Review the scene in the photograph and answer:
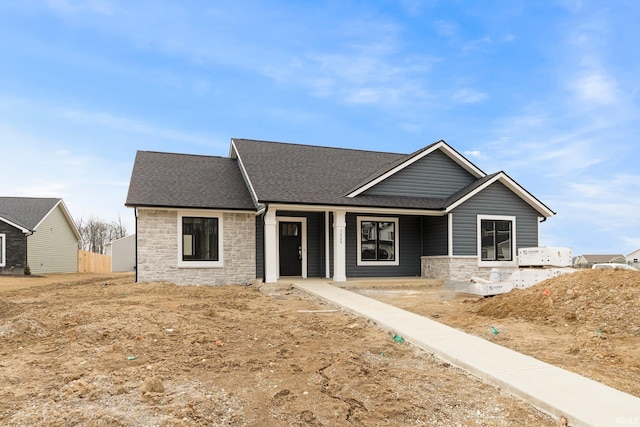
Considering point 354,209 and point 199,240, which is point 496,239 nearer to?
point 354,209

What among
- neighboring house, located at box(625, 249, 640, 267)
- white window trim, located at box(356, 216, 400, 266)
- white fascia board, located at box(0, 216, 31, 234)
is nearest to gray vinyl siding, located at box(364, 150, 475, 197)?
white window trim, located at box(356, 216, 400, 266)

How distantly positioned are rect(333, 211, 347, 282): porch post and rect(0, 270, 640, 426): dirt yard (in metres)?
4.55

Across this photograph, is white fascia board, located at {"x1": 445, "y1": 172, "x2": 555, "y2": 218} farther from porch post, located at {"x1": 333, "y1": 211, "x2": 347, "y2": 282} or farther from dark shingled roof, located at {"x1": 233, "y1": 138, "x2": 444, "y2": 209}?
porch post, located at {"x1": 333, "y1": 211, "x2": 347, "y2": 282}

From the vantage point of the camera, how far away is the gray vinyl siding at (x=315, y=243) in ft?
55.6

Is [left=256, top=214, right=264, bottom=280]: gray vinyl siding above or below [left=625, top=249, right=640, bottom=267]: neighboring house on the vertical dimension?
above

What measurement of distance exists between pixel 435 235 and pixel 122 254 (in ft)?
107

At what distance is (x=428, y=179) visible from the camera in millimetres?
17453

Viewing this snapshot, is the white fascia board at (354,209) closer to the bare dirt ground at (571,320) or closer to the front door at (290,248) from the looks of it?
the front door at (290,248)

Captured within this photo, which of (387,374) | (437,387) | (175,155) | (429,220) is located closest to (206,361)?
(387,374)

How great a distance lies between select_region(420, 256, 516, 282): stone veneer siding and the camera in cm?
1627

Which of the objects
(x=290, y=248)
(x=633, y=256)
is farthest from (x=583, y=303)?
(x=633, y=256)

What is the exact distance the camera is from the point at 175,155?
19.4 metres

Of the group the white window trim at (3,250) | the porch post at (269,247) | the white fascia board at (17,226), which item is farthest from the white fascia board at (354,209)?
the white window trim at (3,250)

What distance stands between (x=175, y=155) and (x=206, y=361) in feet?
49.0
